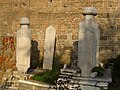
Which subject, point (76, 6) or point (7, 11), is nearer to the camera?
point (76, 6)

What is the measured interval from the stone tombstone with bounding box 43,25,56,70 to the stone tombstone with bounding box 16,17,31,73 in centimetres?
138

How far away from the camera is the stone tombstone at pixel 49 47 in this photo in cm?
1137

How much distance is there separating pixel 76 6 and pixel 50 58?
8.35ft

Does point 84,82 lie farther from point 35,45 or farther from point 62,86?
point 35,45

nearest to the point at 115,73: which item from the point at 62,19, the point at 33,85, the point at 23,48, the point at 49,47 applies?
the point at 49,47

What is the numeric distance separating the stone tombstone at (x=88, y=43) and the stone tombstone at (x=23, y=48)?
99.9 inches

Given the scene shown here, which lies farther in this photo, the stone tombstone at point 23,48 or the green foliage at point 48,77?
the stone tombstone at point 23,48

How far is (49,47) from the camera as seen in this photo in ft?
38.0

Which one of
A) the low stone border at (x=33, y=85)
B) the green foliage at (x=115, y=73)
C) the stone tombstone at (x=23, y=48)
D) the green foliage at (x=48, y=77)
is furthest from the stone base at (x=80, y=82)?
the stone tombstone at (x=23, y=48)

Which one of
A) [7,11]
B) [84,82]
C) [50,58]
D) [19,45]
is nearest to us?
[84,82]

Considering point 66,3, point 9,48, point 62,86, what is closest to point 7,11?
point 9,48

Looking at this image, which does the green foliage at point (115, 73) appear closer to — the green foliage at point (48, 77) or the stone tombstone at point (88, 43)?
the stone tombstone at point (88, 43)

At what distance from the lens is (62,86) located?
7.88 m

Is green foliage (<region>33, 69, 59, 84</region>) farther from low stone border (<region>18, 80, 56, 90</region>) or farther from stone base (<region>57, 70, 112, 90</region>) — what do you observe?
stone base (<region>57, 70, 112, 90</region>)
